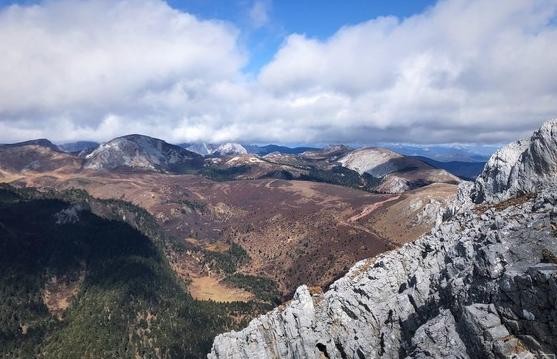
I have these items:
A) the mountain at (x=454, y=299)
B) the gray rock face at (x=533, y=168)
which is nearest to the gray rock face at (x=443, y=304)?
the mountain at (x=454, y=299)

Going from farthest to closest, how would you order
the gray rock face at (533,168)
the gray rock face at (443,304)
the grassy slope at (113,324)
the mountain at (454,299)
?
1. the grassy slope at (113,324)
2. the gray rock face at (533,168)
3. the mountain at (454,299)
4. the gray rock face at (443,304)

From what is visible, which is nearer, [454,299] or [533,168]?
[454,299]

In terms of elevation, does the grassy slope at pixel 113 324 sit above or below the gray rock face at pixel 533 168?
below

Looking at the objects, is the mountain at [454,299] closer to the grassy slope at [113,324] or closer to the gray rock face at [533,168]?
the gray rock face at [533,168]

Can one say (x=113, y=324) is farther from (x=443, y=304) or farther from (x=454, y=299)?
(x=454, y=299)

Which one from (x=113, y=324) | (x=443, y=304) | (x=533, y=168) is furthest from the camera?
(x=113, y=324)

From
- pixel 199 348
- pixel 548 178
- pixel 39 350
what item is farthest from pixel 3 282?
pixel 548 178

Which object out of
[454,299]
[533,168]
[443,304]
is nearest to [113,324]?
[533,168]

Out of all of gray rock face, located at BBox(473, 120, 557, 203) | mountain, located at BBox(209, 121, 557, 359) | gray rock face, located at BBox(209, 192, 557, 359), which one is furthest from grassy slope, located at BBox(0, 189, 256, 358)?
gray rock face, located at BBox(473, 120, 557, 203)

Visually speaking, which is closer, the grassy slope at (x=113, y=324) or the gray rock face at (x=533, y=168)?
the gray rock face at (x=533, y=168)
